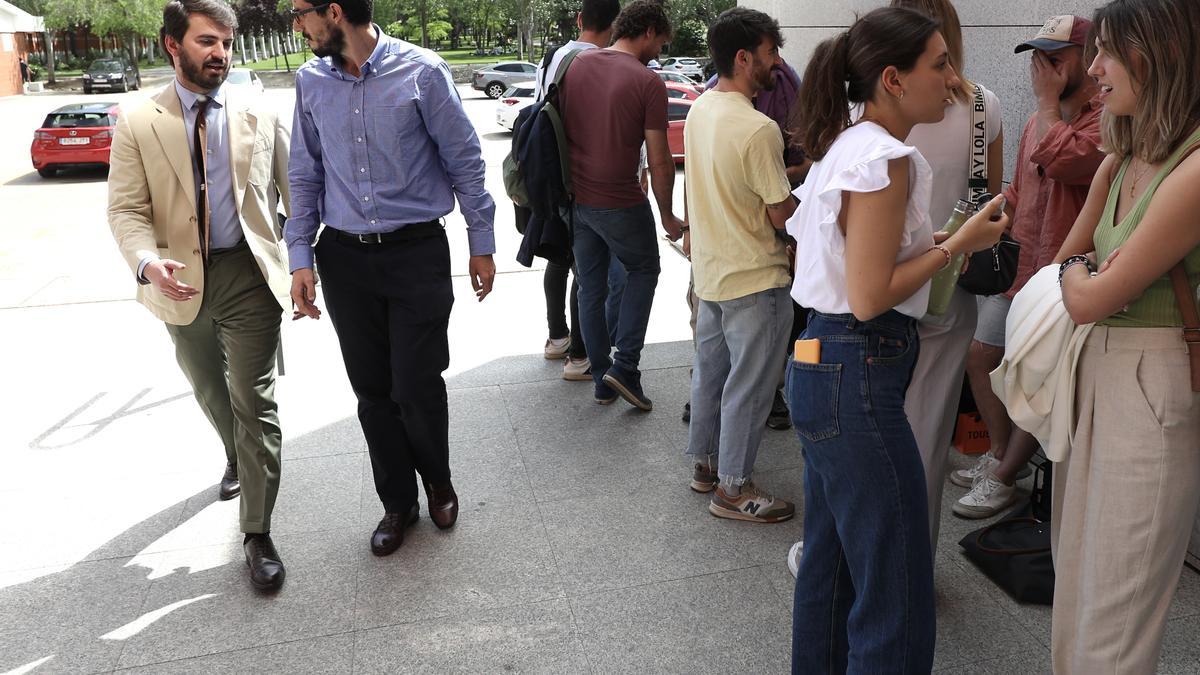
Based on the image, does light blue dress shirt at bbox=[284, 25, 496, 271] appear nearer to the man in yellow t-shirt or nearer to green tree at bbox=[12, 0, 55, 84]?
the man in yellow t-shirt

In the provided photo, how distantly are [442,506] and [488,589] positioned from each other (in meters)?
0.59

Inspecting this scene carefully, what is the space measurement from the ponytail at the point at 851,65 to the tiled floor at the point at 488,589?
5.80 ft

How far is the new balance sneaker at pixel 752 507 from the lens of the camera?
4121 mm

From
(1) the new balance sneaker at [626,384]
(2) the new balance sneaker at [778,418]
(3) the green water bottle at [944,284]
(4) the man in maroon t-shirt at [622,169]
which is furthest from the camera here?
(1) the new balance sneaker at [626,384]

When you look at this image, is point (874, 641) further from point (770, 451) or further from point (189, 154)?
point (189, 154)

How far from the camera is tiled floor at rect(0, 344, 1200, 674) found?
3.28 meters

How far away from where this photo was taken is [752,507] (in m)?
4.13

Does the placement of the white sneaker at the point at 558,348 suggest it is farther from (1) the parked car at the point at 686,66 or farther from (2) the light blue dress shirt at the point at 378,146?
(1) the parked car at the point at 686,66

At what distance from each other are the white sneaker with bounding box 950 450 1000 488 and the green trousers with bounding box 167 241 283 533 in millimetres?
2969

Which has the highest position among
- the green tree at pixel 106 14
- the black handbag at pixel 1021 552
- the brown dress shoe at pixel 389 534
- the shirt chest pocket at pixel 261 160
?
the green tree at pixel 106 14

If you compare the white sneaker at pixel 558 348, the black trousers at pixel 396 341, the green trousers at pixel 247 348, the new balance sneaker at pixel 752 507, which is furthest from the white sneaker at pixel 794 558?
the white sneaker at pixel 558 348

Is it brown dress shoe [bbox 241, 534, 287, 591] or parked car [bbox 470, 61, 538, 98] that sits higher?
parked car [bbox 470, 61, 538, 98]

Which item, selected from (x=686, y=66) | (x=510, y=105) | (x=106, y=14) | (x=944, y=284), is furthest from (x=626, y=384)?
(x=106, y=14)

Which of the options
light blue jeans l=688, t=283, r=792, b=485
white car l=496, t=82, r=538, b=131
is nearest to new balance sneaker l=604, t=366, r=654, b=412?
light blue jeans l=688, t=283, r=792, b=485
